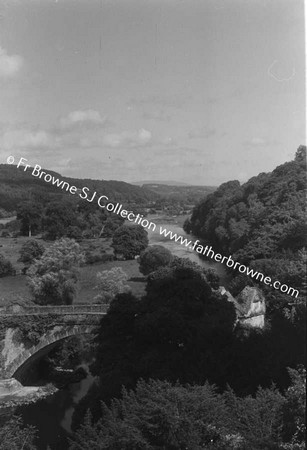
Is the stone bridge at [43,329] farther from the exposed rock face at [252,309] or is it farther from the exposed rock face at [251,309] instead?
the exposed rock face at [252,309]

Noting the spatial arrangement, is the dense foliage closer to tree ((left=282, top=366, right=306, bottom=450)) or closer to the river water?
tree ((left=282, top=366, right=306, bottom=450))

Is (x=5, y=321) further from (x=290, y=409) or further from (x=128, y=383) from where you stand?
(x=290, y=409)

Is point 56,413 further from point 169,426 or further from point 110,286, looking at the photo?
point 169,426

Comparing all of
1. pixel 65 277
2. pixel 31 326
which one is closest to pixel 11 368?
pixel 31 326

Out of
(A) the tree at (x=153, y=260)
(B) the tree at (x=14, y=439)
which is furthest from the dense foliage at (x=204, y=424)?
(A) the tree at (x=153, y=260)

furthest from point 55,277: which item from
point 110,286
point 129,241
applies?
point 129,241
